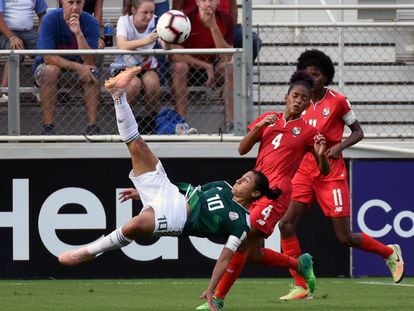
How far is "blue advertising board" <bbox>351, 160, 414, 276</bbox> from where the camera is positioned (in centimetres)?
1491

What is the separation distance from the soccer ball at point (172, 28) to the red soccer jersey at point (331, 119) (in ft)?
6.01

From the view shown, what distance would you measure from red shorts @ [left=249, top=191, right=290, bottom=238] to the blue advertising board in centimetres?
340

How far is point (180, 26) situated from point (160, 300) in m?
3.35

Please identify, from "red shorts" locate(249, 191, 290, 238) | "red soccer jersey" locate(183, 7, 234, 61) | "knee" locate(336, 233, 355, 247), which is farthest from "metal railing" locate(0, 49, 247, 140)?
"red shorts" locate(249, 191, 290, 238)

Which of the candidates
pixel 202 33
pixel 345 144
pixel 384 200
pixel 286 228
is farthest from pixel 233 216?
pixel 202 33

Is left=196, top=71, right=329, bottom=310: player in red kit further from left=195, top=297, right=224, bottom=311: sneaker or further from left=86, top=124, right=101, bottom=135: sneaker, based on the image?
left=86, top=124, right=101, bottom=135: sneaker

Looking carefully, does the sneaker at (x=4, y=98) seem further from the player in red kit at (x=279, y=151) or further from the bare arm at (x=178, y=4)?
the player in red kit at (x=279, y=151)

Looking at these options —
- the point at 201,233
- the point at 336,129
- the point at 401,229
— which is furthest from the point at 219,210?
the point at 401,229

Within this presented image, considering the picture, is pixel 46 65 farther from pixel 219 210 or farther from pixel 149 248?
pixel 219 210

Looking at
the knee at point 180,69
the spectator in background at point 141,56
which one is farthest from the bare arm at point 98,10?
the knee at point 180,69

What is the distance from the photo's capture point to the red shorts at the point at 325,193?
12.7 m

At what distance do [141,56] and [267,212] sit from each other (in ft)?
12.3

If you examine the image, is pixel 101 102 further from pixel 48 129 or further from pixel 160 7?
pixel 160 7

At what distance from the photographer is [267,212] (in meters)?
11.5
